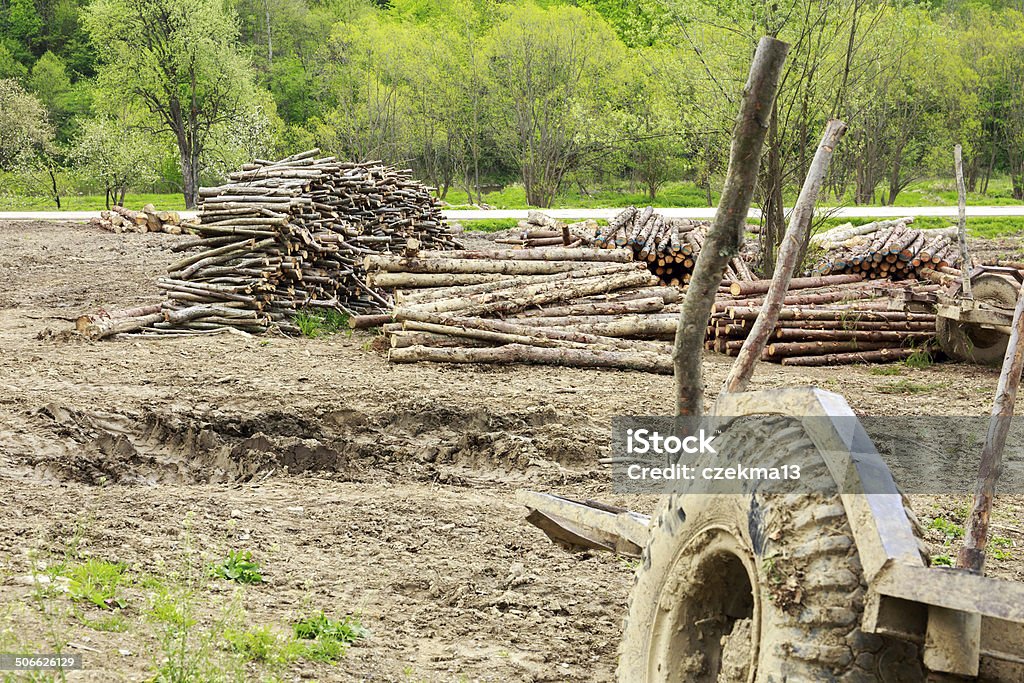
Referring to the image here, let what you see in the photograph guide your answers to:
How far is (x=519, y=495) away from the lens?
4.16m

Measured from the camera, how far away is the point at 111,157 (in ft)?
132

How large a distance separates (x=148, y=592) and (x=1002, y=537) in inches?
185

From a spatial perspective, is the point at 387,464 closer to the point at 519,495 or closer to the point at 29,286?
the point at 519,495

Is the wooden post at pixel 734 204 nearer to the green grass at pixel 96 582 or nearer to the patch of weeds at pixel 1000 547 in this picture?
the green grass at pixel 96 582

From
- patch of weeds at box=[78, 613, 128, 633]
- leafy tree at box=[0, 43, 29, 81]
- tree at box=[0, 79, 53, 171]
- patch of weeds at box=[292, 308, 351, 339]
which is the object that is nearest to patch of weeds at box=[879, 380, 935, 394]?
patch of weeds at box=[292, 308, 351, 339]

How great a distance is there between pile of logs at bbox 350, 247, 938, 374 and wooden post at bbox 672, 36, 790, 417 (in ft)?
22.9

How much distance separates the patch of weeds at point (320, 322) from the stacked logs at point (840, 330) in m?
4.89

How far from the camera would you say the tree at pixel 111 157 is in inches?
1586

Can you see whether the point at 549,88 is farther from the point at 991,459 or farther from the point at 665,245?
the point at 991,459

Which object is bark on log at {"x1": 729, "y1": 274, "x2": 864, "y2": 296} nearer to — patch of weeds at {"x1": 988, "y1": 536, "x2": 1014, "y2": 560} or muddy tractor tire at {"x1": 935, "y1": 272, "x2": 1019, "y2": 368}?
muddy tractor tire at {"x1": 935, "y1": 272, "x2": 1019, "y2": 368}

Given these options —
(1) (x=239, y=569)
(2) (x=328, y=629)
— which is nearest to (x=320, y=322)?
(1) (x=239, y=569)

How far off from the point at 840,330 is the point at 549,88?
108 feet

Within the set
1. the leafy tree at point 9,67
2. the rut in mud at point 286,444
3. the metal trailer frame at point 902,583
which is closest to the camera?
the metal trailer frame at point 902,583

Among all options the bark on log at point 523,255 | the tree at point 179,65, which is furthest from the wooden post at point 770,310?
the tree at point 179,65
